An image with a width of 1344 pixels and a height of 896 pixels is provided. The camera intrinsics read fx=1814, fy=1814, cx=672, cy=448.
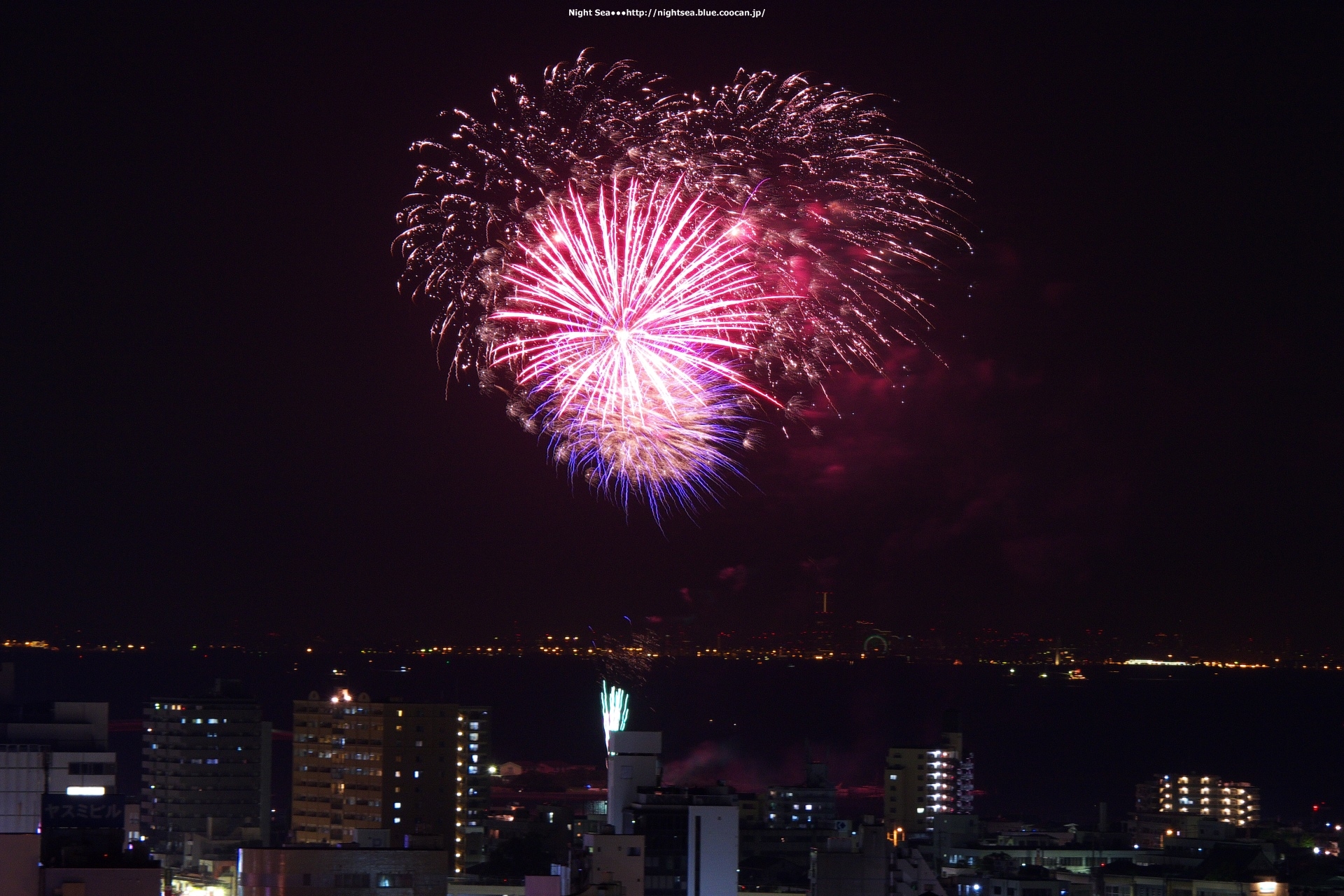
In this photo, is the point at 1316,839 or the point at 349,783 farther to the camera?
the point at 349,783

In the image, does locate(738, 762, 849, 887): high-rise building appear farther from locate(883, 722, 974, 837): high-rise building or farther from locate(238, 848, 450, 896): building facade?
locate(238, 848, 450, 896): building facade

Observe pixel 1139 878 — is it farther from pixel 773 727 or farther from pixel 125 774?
Answer: pixel 773 727

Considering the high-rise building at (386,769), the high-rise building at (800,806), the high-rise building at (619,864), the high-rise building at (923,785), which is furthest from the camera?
the high-rise building at (923,785)

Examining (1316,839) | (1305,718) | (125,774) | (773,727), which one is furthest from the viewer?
(1305,718)

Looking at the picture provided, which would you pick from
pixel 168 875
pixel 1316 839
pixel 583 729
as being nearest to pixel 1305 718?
pixel 583 729

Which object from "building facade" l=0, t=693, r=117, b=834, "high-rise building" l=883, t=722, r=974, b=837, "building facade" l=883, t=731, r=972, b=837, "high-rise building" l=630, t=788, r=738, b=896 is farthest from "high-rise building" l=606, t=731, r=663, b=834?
"high-rise building" l=883, t=722, r=974, b=837

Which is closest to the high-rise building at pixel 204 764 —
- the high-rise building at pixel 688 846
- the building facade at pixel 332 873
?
the high-rise building at pixel 688 846

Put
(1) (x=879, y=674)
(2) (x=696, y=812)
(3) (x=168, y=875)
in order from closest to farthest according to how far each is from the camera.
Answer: (2) (x=696, y=812), (3) (x=168, y=875), (1) (x=879, y=674)

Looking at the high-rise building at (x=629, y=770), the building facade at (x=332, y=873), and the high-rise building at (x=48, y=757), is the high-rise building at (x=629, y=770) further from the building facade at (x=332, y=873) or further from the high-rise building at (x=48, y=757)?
the high-rise building at (x=48, y=757)
